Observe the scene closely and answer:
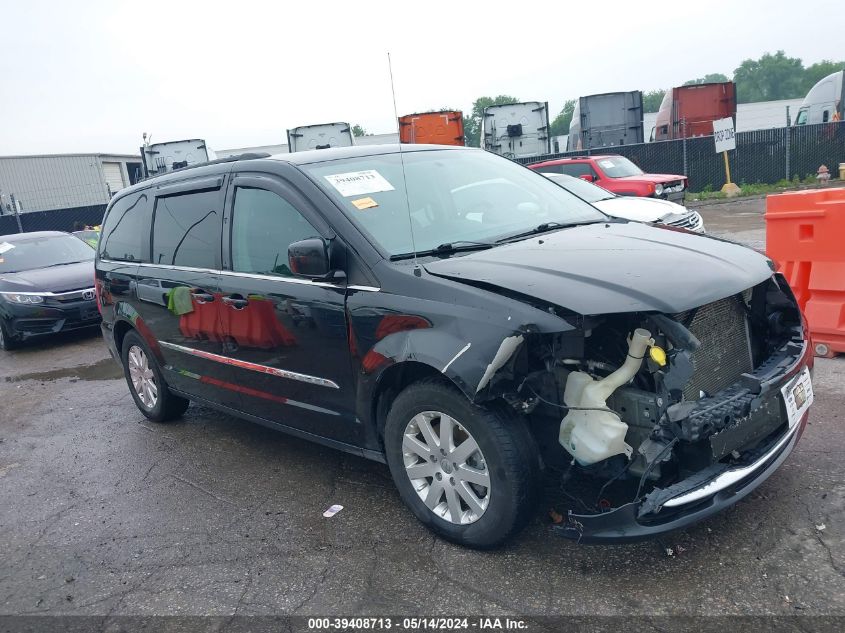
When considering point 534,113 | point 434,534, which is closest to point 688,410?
point 434,534

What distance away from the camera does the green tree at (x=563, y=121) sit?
7738 cm

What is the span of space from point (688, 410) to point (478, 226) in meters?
1.59

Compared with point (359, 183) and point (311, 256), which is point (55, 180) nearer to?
point (359, 183)

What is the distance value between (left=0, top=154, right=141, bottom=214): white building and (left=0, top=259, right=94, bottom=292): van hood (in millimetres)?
25589

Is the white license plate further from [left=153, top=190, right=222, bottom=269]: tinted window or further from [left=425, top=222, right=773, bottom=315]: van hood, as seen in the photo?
[left=153, top=190, right=222, bottom=269]: tinted window

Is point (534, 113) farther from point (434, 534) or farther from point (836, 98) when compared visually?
point (434, 534)

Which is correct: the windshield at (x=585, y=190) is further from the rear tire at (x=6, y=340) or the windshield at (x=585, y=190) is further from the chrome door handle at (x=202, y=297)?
the rear tire at (x=6, y=340)

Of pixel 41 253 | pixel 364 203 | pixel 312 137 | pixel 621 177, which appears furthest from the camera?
pixel 312 137

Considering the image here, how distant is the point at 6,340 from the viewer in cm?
946

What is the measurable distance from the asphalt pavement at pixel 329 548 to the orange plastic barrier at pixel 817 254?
354mm

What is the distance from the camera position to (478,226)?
3879mm

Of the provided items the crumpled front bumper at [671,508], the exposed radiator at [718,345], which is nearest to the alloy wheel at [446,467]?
the crumpled front bumper at [671,508]

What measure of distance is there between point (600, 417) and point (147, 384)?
404cm

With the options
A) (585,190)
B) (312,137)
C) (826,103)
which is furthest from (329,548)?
(826,103)
